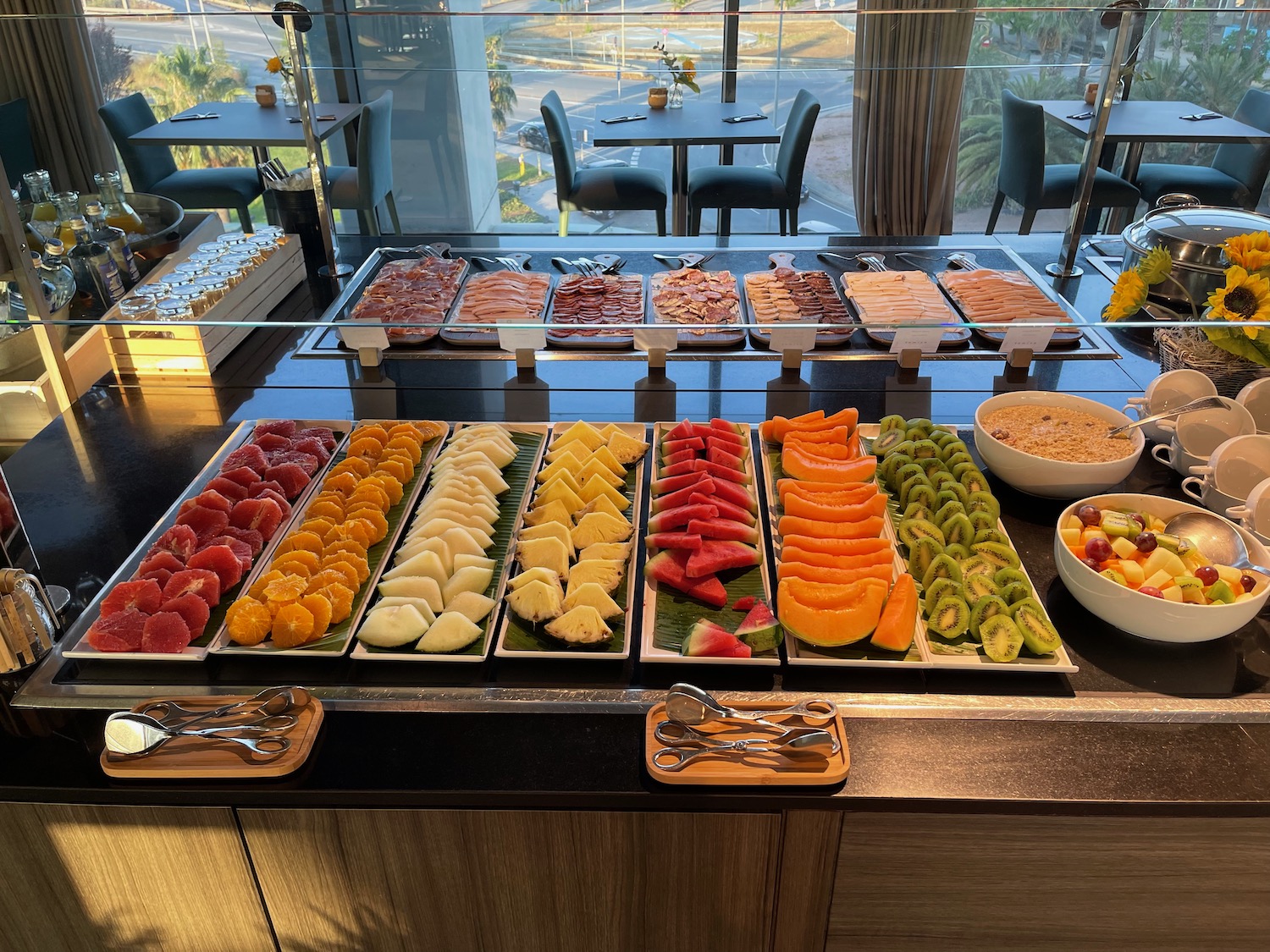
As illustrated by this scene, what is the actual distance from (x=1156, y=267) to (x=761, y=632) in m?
1.26

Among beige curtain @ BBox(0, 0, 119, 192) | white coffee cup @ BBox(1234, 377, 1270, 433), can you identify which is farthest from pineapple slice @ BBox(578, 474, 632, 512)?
beige curtain @ BBox(0, 0, 119, 192)

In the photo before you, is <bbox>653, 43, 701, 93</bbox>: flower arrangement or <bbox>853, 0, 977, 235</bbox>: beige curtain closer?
<bbox>653, 43, 701, 93</bbox>: flower arrangement

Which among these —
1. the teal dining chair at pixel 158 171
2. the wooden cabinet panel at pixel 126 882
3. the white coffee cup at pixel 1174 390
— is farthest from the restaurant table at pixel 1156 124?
the teal dining chair at pixel 158 171

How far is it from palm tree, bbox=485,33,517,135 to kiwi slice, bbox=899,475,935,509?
153 centimetres

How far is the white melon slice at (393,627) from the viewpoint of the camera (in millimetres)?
1488

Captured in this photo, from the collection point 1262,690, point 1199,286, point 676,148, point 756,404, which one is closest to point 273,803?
point 756,404

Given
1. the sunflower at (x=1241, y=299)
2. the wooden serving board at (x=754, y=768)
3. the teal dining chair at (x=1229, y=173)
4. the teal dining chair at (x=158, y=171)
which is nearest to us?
the wooden serving board at (x=754, y=768)

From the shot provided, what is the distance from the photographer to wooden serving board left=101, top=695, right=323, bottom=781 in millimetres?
1327

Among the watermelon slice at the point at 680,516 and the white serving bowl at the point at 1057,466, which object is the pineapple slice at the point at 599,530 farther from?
the white serving bowl at the point at 1057,466

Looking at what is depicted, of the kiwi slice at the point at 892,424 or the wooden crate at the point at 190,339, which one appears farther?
the wooden crate at the point at 190,339

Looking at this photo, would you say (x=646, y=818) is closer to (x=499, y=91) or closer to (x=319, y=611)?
(x=319, y=611)

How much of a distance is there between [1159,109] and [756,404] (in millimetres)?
1969

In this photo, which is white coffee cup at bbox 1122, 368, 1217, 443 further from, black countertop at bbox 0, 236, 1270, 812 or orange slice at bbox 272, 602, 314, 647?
orange slice at bbox 272, 602, 314, 647

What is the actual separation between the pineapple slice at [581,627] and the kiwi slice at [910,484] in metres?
0.68
